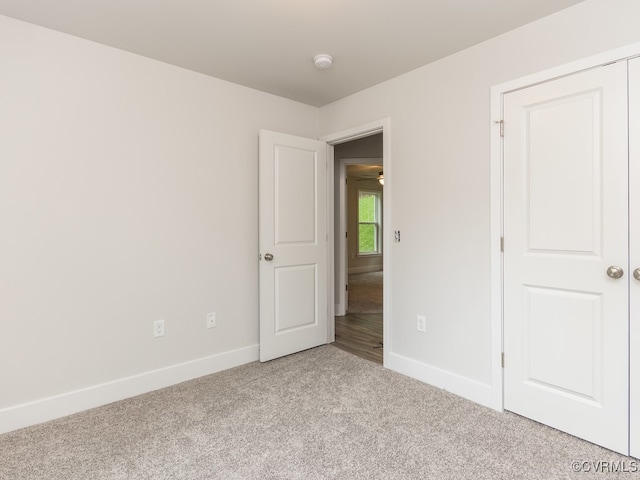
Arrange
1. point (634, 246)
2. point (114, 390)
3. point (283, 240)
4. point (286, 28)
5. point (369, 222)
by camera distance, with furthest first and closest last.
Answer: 1. point (369, 222)
2. point (283, 240)
3. point (114, 390)
4. point (286, 28)
5. point (634, 246)

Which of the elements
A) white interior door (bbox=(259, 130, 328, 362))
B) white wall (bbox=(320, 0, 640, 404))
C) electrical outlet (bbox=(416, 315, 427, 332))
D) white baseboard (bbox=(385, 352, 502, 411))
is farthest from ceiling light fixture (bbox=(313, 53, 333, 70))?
white baseboard (bbox=(385, 352, 502, 411))

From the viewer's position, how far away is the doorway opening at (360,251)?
3903 mm

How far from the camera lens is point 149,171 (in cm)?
256

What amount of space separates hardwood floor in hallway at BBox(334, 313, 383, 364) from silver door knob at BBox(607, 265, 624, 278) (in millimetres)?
1842

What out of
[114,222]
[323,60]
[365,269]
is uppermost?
[323,60]

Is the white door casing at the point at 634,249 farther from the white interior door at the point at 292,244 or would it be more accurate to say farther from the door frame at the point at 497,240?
the white interior door at the point at 292,244

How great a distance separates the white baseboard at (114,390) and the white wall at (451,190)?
55.0 inches

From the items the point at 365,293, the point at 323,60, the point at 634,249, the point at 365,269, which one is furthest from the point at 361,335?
the point at 365,269

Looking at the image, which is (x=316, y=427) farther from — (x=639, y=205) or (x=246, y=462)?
(x=639, y=205)

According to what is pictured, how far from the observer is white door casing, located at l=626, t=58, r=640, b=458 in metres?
1.74

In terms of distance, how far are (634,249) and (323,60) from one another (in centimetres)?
218

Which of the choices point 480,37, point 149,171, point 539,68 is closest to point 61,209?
point 149,171

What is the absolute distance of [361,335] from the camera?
3900mm

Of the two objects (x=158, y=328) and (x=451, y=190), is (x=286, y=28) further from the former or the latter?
(x=158, y=328)
